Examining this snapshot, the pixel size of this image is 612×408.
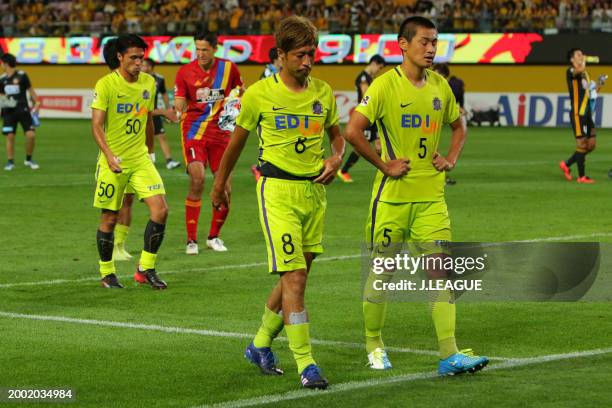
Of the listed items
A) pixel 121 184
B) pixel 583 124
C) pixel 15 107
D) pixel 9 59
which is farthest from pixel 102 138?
pixel 15 107

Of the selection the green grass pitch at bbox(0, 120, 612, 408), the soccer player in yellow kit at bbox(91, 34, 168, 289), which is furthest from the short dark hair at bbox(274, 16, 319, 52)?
the soccer player in yellow kit at bbox(91, 34, 168, 289)

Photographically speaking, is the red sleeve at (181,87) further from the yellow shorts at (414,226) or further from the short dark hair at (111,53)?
the yellow shorts at (414,226)

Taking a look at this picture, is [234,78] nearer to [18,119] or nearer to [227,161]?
[227,161]

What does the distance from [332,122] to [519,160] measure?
19726 millimetres

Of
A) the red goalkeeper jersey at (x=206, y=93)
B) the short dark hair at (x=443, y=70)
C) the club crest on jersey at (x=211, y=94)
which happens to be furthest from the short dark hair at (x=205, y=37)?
the short dark hair at (x=443, y=70)

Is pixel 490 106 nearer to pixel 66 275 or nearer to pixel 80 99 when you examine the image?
pixel 80 99

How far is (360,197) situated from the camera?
62.7 ft

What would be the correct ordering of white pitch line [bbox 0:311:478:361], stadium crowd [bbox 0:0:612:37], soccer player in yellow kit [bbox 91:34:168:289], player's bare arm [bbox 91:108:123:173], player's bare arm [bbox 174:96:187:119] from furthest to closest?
stadium crowd [bbox 0:0:612:37]
player's bare arm [bbox 174:96:187:119]
soccer player in yellow kit [bbox 91:34:168:289]
player's bare arm [bbox 91:108:123:173]
white pitch line [bbox 0:311:478:361]

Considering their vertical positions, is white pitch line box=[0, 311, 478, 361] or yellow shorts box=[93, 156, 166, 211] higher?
yellow shorts box=[93, 156, 166, 211]

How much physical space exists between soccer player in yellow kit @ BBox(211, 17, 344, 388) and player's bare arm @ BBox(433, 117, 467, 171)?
66cm

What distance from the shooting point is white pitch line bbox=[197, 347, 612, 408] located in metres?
6.72

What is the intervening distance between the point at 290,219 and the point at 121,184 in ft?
13.4

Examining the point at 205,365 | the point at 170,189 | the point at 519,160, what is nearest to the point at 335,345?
the point at 205,365

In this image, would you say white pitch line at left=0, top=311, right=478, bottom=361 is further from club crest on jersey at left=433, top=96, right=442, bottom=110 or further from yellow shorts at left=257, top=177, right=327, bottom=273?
club crest on jersey at left=433, top=96, right=442, bottom=110
